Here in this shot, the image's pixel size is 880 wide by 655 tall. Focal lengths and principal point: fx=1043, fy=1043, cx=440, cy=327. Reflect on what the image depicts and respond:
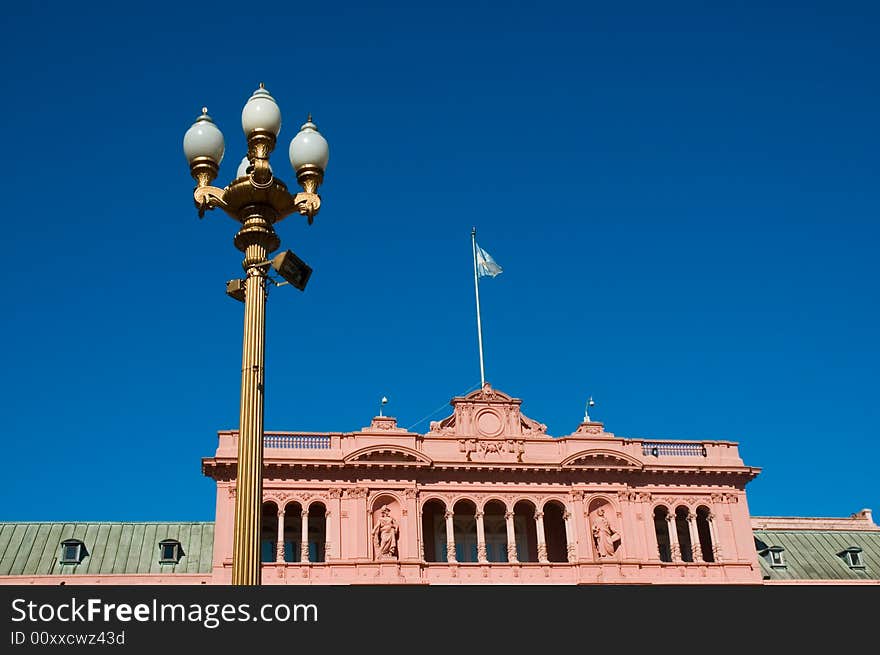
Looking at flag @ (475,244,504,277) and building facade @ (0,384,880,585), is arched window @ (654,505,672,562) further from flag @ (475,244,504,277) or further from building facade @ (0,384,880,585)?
flag @ (475,244,504,277)

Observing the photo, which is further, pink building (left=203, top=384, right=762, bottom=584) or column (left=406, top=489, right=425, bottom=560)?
column (left=406, top=489, right=425, bottom=560)

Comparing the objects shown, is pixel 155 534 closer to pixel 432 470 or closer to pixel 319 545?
pixel 319 545

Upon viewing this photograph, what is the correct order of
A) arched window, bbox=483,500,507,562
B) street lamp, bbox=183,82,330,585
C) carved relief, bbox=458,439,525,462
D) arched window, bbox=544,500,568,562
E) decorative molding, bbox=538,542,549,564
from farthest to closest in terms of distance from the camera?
1. arched window, bbox=544,500,568,562
2. arched window, bbox=483,500,507,562
3. carved relief, bbox=458,439,525,462
4. decorative molding, bbox=538,542,549,564
5. street lamp, bbox=183,82,330,585

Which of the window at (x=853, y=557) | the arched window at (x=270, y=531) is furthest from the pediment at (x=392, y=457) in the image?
the window at (x=853, y=557)

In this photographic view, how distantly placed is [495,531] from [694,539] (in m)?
10.2

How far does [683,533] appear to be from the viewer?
5656 cm

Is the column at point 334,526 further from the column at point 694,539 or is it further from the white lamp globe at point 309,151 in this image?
the white lamp globe at point 309,151

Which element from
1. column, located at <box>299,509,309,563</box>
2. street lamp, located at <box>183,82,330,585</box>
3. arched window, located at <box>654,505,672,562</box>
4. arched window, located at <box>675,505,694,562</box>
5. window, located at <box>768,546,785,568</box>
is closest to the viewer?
street lamp, located at <box>183,82,330,585</box>

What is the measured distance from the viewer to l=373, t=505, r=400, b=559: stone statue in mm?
50219

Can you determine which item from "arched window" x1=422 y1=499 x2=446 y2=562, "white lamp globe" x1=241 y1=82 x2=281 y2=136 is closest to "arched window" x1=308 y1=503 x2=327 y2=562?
→ "arched window" x1=422 y1=499 x2=446 y2=562

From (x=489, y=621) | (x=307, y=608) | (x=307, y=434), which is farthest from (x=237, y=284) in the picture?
(x=307, y=434)

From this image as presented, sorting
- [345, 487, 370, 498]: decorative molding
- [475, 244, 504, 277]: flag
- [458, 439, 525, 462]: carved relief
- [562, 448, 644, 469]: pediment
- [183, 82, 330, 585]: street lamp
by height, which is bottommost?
[183, 82, 330, 585]: street lamp

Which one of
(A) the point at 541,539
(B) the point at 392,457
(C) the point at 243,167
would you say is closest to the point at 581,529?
→ (A) the point at 541,539

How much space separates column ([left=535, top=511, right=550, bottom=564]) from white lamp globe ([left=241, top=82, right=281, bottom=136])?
36.9m
